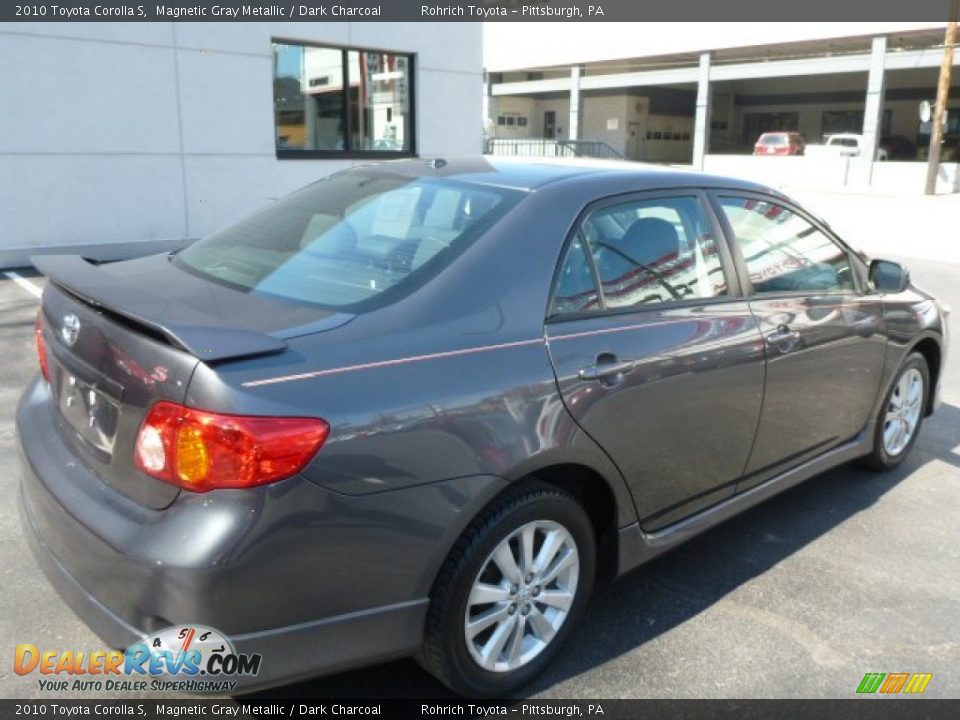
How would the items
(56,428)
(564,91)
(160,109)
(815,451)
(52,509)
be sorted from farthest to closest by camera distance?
(564,91) < (160,109) < (815,451) < (56,428) < (52,509)

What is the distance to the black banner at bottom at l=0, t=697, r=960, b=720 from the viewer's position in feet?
8.54

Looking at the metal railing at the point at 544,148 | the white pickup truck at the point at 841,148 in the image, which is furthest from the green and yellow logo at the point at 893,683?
the metal railing at the point at 544,148

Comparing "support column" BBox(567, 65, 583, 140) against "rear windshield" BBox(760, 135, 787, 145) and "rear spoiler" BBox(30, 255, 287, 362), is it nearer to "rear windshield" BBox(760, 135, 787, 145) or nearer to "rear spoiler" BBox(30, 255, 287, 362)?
"rear windshield" BBox(760, 135, 787, 145)

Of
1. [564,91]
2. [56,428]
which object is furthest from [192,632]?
[564,91]

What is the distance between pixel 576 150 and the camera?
138 feet

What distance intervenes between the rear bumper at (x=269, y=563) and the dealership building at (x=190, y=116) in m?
8.47

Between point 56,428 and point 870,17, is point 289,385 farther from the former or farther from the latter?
point 870,17

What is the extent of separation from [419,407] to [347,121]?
1077cm

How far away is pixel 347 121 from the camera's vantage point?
12.3 meters

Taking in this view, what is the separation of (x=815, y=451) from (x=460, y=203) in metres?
2.11

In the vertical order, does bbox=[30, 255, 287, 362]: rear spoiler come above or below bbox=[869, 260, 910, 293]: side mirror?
above

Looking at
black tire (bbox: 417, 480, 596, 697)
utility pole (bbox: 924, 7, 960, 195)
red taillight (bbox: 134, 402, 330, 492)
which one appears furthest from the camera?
utility pole (bbox: 924, 7, 960, 195)

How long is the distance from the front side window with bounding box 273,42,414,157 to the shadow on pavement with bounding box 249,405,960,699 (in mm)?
9276

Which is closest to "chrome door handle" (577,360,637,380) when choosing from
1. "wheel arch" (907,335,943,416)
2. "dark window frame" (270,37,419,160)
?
"wheel arch" (907,335,943,416)
